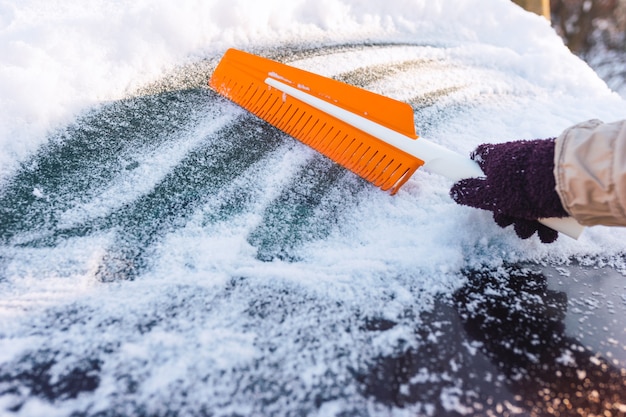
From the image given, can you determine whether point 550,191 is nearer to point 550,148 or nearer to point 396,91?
point 550,148

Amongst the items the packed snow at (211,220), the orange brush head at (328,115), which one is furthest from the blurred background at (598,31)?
the orange brush head at (328,115)

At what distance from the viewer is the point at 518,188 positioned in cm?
101

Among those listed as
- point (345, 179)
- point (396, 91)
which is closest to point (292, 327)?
point (345, 179)

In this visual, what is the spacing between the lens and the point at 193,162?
1287 millimetres

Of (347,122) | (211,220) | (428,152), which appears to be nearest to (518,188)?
(428,152)

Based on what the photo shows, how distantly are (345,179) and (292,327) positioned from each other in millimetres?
517

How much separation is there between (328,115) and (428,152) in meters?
0.31

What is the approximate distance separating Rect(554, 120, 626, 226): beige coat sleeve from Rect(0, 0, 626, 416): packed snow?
0.70ft

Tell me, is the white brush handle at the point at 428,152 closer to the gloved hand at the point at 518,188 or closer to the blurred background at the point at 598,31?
the gloved hand at the point at 518,188

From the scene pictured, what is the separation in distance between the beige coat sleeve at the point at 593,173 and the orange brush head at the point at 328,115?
36cm

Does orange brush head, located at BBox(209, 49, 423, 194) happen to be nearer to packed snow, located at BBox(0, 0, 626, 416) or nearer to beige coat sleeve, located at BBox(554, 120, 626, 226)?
packed snow, located at BBox(0, 0, 626, 416)

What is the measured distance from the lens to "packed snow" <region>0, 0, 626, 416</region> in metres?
0.83

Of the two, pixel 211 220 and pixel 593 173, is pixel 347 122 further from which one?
pixel 593 173

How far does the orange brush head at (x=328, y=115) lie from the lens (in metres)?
1.25
